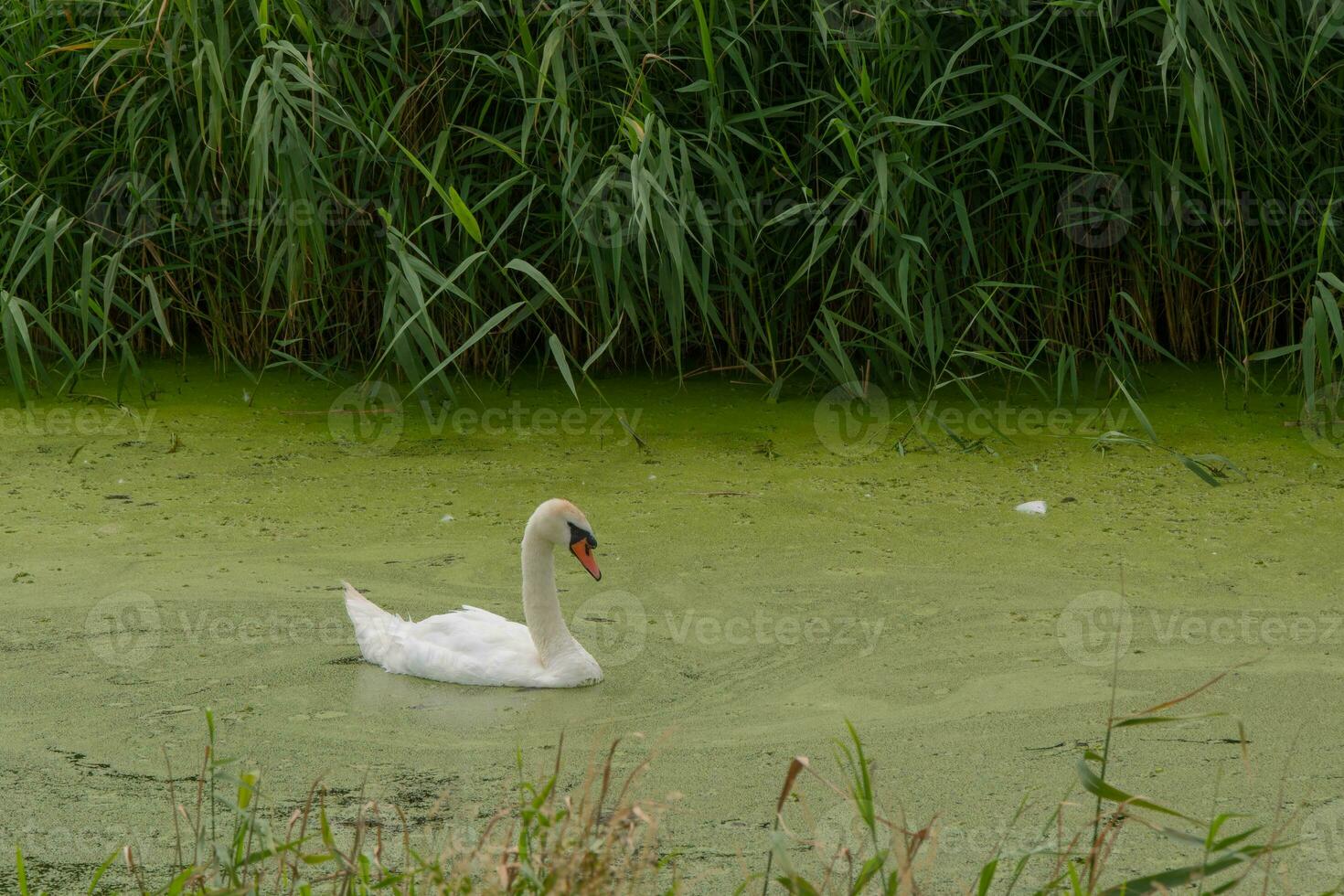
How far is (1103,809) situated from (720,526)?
4.93ft

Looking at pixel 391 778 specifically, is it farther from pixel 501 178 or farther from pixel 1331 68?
pixel 1331 68

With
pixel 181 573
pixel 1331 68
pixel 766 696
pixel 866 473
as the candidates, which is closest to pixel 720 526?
pixel 866 473

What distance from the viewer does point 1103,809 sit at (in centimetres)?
237
